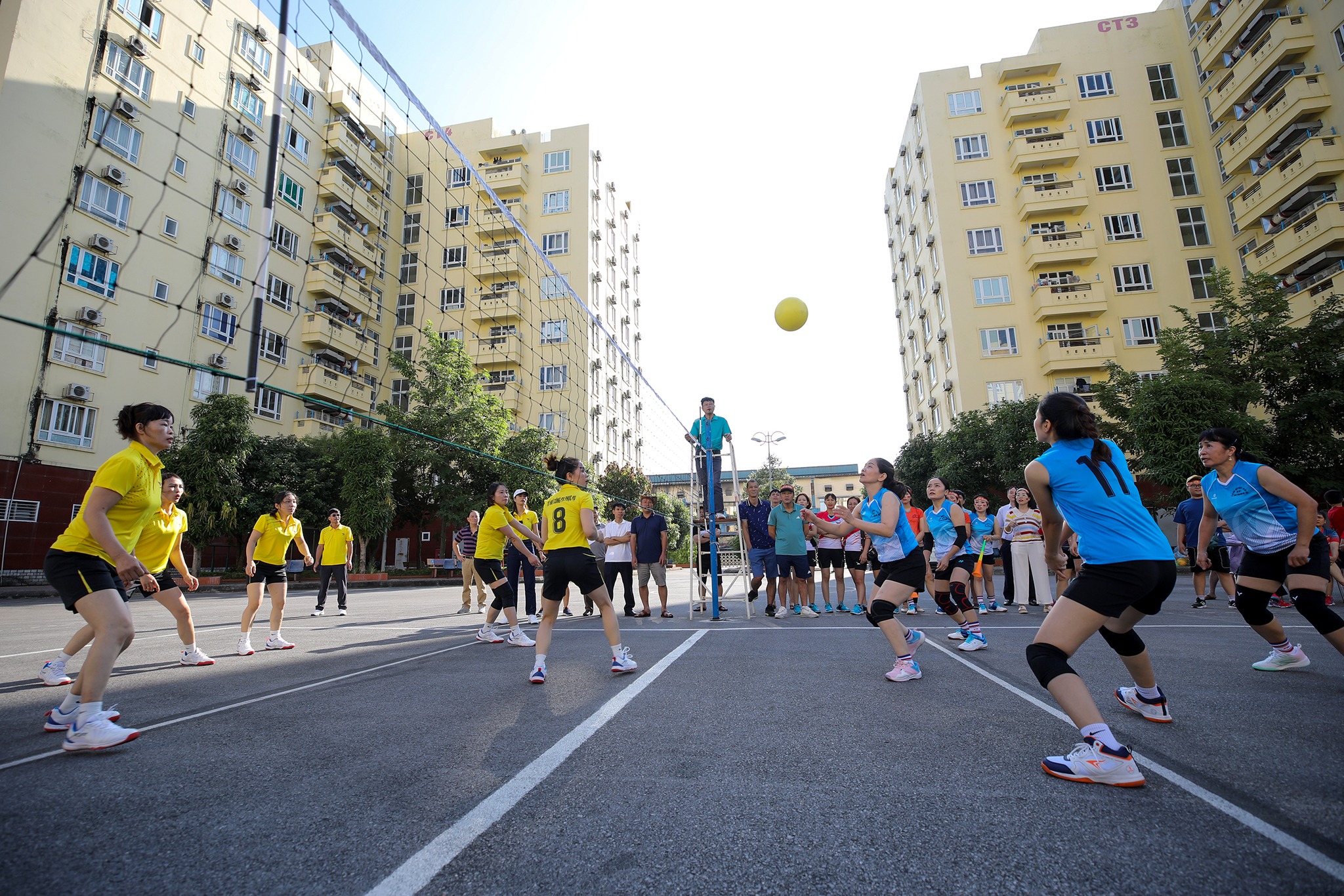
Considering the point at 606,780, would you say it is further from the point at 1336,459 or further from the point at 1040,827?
the point at 1336,459

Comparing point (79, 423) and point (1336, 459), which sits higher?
point (79, 423)

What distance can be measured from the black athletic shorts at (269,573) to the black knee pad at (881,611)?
6399 mm

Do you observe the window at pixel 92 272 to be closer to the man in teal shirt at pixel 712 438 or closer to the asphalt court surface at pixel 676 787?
the man in teal shirt at pixel 712 438

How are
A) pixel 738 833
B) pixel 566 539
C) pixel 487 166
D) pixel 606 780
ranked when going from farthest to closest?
pixel 487 166
pixel 566 539
pixel 606 780
pixel 738 833

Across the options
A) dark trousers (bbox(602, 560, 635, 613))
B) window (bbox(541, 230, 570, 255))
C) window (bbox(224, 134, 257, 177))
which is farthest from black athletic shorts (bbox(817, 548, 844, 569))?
window (bbox(541, 230, 570, 255))

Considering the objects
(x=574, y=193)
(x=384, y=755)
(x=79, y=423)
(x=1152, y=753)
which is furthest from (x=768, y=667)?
(x=574, y=193)

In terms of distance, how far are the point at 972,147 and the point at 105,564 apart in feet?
141

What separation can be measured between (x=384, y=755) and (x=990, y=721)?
3.23m

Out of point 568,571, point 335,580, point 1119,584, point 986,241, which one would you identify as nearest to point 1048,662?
point 1119,584

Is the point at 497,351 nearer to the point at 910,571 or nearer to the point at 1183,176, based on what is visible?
the point at 910,571

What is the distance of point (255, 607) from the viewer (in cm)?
675

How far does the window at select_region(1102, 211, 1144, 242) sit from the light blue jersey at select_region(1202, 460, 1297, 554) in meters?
37.5

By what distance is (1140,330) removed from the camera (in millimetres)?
33094

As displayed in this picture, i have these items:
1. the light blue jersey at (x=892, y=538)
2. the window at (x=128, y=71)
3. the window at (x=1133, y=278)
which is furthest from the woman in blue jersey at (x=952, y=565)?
the window at (x=1133, y=278)
